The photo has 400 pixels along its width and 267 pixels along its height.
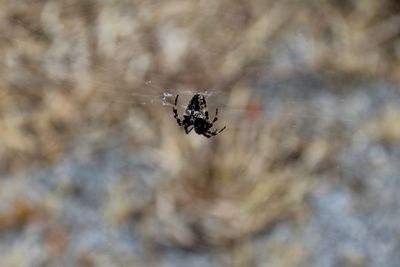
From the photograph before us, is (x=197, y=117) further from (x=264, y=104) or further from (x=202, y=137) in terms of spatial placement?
(x=264, y=104)

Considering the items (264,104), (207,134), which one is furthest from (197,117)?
(264,104)

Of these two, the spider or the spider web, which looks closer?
the spider

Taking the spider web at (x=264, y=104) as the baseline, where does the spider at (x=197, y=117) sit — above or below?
below

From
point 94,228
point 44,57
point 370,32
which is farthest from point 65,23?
point 370,32

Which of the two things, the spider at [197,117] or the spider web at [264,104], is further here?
the spider web at [264,104]

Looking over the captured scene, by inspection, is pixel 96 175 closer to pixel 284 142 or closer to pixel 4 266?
pixel 4 266
